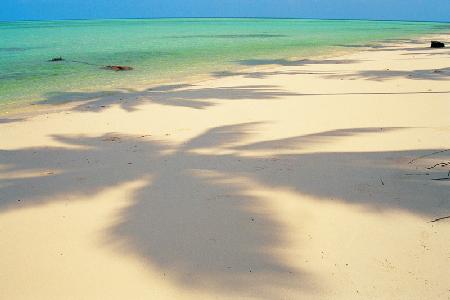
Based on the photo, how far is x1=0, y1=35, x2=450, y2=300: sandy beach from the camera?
2.25 m

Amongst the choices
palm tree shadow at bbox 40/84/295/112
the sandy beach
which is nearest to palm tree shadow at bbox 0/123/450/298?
the sandy beach

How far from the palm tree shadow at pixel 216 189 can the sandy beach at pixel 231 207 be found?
0.01 meters

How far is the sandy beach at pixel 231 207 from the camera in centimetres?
225

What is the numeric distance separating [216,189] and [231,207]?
399mm

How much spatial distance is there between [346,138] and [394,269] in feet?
9.04

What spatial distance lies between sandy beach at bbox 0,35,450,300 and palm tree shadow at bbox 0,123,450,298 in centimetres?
1

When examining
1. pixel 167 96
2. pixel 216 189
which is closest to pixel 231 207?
pixel 216 189

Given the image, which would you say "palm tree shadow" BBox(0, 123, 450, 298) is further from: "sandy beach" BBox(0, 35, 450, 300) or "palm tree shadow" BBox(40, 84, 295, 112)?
"palm tree shadow" BBox(40, 84, 295, 112)

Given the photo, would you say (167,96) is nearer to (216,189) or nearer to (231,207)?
(216,189)

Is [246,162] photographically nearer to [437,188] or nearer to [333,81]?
[437,188]

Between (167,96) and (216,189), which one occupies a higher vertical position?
(167,96)

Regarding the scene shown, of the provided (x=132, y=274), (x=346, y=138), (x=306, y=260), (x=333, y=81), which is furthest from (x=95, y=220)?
(x=333, y=81)

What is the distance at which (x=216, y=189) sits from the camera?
3.52 metres

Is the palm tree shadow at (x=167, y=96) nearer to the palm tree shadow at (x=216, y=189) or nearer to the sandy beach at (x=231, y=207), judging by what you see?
the sandy beach at (x=231, y=207)
